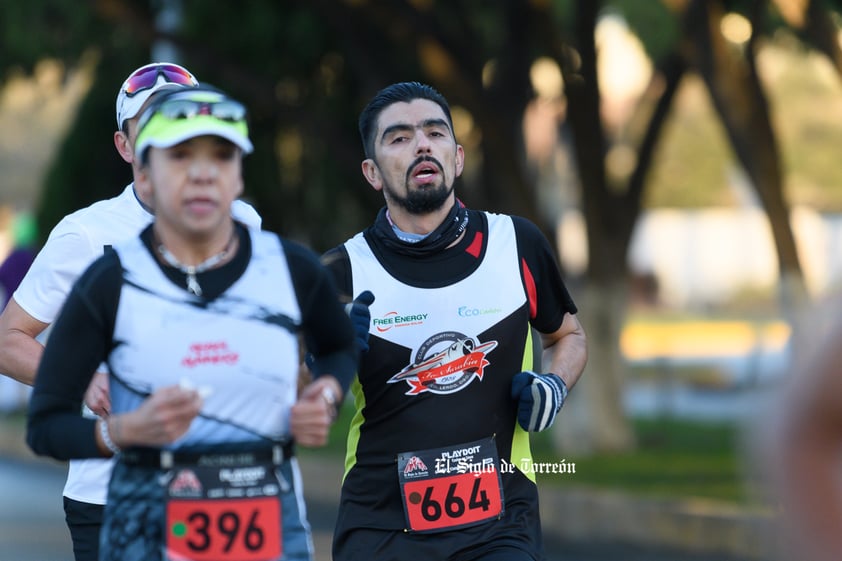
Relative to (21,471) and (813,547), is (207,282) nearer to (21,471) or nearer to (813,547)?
(813,547)

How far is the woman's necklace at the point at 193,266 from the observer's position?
3604mm

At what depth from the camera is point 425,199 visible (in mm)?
4996

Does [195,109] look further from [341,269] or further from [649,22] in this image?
[649,22]

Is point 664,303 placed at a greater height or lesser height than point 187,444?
greater

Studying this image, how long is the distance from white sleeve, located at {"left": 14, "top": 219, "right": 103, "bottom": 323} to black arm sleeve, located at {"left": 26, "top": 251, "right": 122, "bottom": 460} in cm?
129

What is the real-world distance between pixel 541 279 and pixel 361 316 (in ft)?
2.08

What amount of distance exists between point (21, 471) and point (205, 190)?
1377cm

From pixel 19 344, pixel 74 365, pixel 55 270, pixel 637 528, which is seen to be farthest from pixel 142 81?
pixel 637 528

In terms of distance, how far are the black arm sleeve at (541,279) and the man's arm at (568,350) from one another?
0.15 ft

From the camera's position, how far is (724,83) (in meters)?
13.2

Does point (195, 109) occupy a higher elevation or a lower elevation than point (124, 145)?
lower

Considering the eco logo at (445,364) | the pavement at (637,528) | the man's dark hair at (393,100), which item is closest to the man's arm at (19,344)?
the eco logo at (445,364)

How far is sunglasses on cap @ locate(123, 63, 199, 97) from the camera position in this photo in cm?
502

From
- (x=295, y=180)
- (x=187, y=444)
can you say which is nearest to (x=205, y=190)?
(x=187, y=444)
